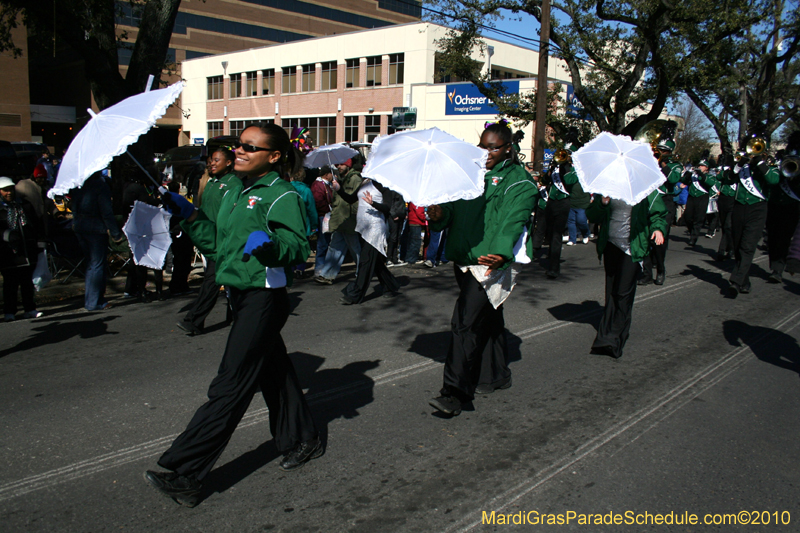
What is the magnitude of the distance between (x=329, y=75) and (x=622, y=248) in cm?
4433

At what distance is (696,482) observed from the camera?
11.6 feet

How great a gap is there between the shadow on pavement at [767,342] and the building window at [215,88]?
54655 mm

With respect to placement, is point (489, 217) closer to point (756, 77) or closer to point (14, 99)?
point (756, 77)

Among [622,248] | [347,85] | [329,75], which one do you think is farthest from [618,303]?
[329,75]

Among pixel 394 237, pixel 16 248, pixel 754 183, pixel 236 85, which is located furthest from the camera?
pixel 236 85

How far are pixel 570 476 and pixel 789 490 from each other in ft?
4.04

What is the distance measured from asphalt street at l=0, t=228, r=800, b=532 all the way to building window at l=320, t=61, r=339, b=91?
42.1 m

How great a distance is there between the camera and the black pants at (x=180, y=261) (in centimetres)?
816

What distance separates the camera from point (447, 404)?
4293 mm

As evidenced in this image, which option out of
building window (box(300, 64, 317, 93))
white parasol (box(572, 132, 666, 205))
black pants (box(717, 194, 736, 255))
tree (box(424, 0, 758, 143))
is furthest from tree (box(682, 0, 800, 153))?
building window (box(300, 64, 317, 93))

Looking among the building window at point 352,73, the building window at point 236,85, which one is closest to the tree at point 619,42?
the building window at point 352,73

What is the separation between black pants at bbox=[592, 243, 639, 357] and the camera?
5887 mm

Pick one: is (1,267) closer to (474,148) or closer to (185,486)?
(185,486)

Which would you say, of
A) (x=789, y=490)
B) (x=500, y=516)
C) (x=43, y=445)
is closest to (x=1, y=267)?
(x=43, y=445)
